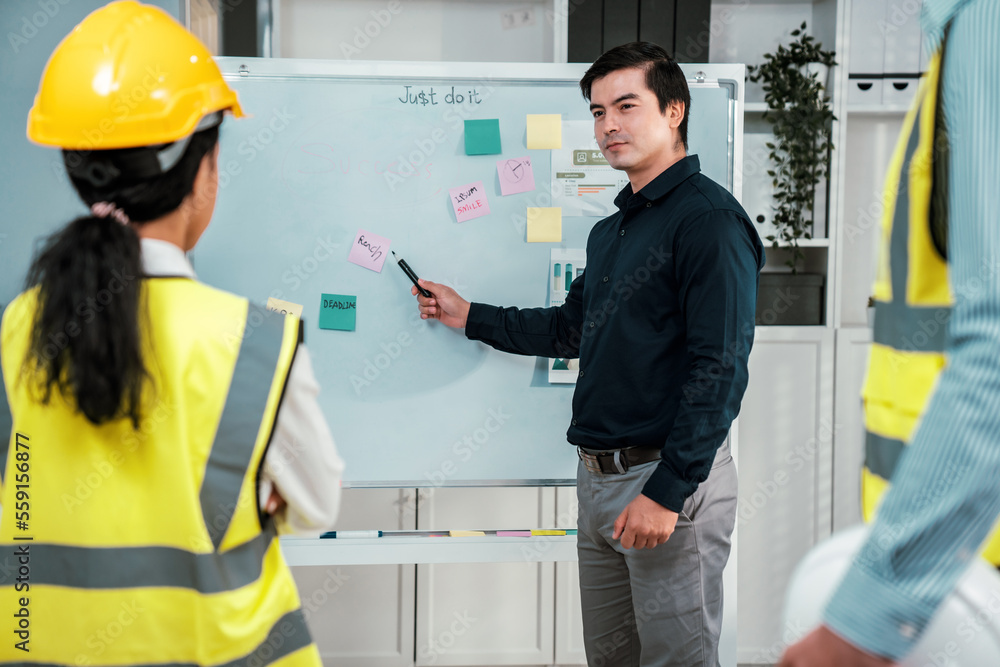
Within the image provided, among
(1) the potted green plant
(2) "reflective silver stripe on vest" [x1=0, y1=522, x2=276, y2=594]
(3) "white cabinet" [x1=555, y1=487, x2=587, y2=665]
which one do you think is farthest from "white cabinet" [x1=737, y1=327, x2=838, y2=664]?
(2) "reflective silver stripe on vest" [x1=0, y1=522, x2=276, y2=594]

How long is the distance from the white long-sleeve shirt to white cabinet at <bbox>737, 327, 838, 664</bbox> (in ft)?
6.12

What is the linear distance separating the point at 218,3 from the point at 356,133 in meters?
1.02

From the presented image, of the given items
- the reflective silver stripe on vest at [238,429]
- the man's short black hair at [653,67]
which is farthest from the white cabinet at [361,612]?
the reflective silver stripe on vest at [238,429]

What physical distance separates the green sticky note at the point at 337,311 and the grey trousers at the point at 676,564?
68 cm

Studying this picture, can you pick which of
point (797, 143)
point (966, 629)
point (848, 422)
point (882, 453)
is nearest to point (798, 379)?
point (848, 422)

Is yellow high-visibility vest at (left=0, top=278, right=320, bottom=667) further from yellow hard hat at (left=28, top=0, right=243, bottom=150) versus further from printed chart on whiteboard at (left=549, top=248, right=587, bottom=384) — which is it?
printed chart on whiteboard at (left=549, top=248, right=587, bottom=384)

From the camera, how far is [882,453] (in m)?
0.68

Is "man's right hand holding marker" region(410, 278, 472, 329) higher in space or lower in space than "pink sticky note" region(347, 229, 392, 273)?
lower

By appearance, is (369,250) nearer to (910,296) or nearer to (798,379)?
(910,296)

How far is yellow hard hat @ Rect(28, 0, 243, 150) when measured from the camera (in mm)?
786

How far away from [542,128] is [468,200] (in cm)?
25

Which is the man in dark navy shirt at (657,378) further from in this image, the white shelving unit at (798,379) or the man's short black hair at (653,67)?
the white shelving unit at (798,379)

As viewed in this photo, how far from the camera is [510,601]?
98.2 inches

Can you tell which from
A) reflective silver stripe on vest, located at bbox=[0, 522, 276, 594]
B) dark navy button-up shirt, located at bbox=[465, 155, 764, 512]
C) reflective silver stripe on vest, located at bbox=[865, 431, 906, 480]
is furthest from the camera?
dark navy button-up shirt, located at bbox=[465, 155, 764, 512]
